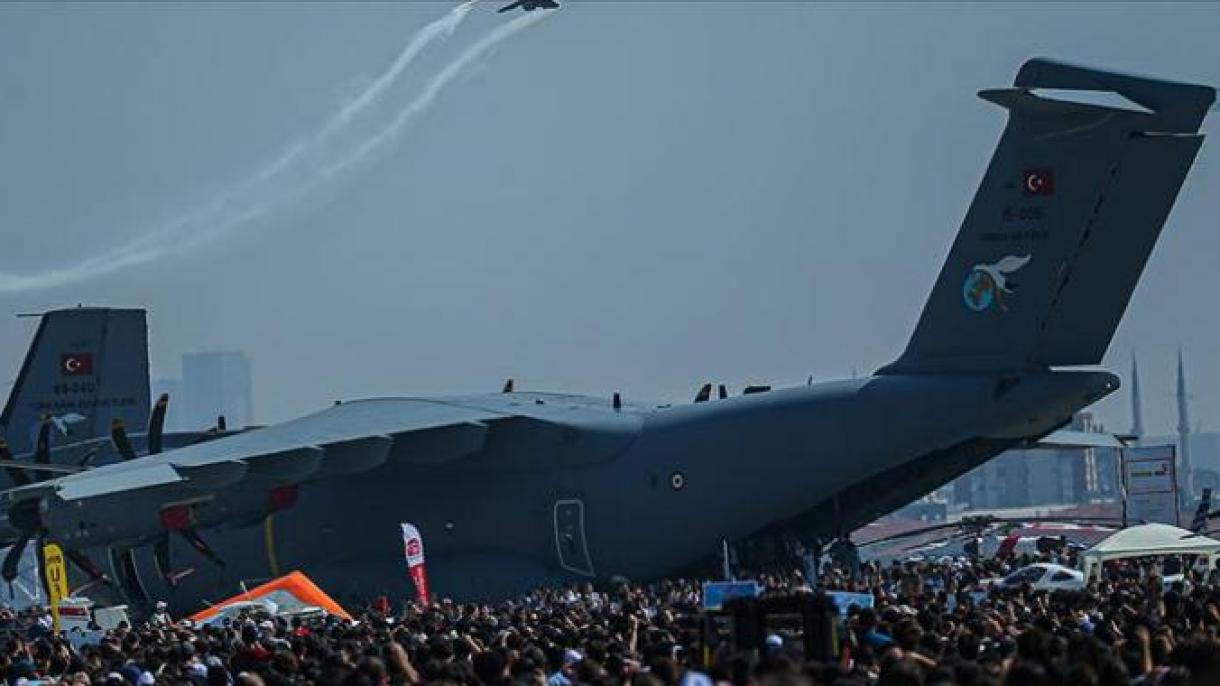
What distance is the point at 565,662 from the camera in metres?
15.2

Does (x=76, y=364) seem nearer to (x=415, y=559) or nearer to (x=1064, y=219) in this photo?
(x=415, y=559)

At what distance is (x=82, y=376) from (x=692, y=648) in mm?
34052

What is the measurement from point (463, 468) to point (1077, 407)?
382 inches

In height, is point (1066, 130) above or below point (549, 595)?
above

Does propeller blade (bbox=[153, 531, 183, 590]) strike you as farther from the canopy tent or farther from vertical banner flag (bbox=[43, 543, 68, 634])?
the canopy tent

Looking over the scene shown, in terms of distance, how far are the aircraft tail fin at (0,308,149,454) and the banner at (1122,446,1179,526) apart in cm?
2103

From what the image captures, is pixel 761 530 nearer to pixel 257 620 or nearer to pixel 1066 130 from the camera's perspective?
pixel 1066 130

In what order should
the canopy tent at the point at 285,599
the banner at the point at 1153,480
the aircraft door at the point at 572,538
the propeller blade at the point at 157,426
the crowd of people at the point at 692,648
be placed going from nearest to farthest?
the crowd of people at the point at 692,648, the canopy tent at the point at 285,599, the aircraft door at the point at 572,538, the propeller blade at the point at 157,426, the banner at the point at 1153,480

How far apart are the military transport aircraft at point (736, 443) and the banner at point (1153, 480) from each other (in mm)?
8015

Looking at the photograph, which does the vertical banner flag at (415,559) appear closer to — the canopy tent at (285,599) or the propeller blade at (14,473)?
the canopy tent at (285,599)

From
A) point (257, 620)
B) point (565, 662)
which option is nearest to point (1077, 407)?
point (257, 620)

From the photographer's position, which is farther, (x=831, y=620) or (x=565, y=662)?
(x=565, y=662)

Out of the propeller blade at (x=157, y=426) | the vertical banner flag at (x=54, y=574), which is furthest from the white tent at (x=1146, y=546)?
the propeller blade at (x=157, y=426)

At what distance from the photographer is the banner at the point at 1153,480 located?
40219 mm
